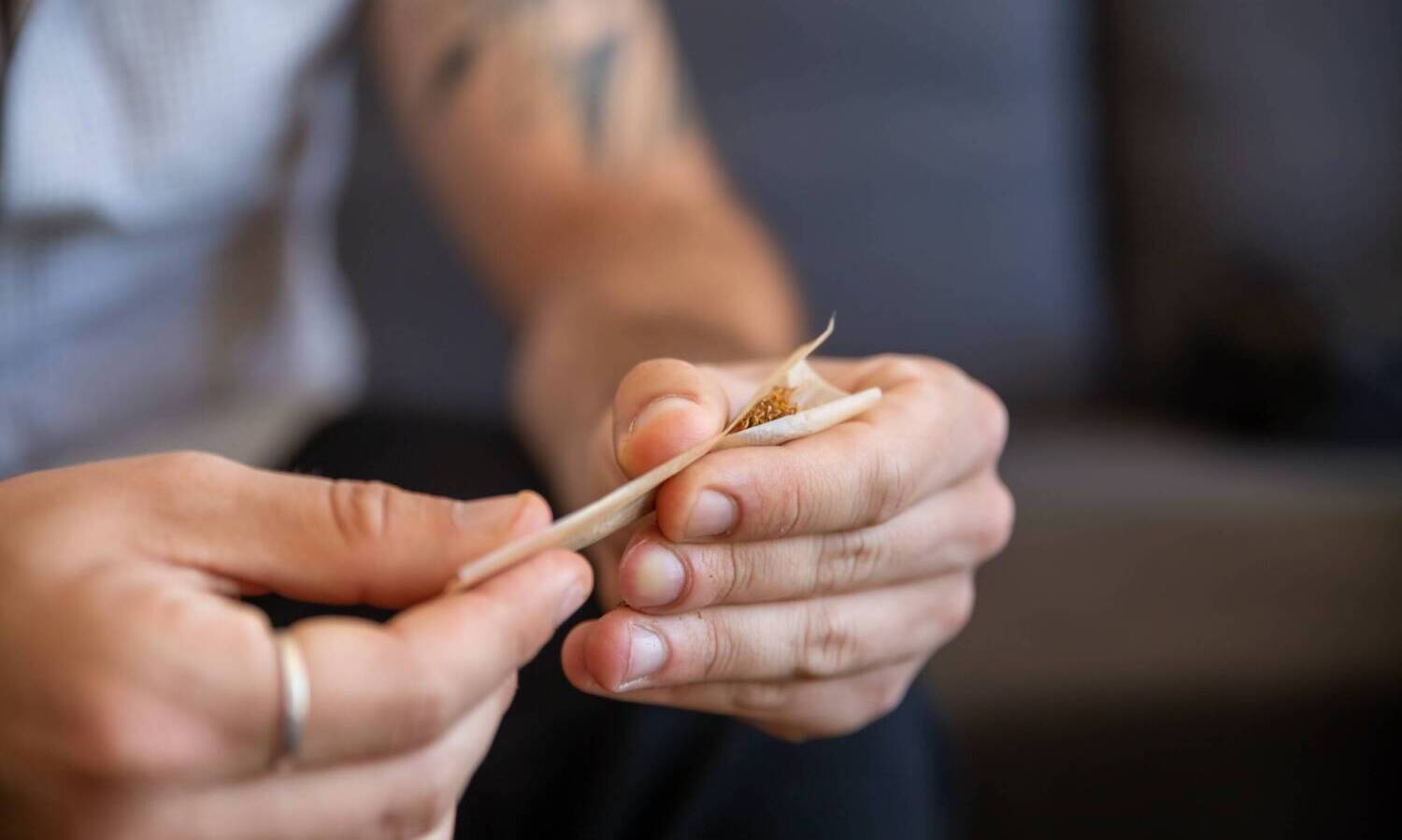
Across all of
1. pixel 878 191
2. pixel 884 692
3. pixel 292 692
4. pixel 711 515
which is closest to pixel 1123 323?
pixel 878 191

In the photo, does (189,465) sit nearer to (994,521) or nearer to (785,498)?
(785,498)

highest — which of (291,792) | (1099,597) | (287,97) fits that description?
(287,97)

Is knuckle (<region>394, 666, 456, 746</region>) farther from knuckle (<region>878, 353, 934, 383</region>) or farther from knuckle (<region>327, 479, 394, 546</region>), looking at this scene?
knuckle (<region>878, 353, 934, 383</region>)

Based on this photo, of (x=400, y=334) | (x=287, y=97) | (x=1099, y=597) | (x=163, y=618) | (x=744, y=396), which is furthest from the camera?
(x=400, y=334)

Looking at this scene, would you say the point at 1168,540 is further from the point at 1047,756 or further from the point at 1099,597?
the point at 1047,756

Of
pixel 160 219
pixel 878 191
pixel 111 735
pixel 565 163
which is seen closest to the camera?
pixel 111 735

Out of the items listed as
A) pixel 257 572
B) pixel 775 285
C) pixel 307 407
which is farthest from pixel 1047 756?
pixel 257 572

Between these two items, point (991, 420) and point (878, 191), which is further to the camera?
point (878, 191)
